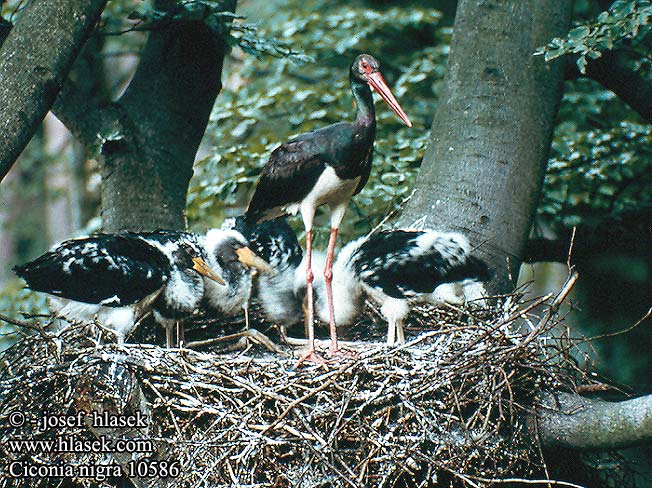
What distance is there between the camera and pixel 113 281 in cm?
599

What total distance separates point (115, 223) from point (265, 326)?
126cm

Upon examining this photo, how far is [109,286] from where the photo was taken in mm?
5984

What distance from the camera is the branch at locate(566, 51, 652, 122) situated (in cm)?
663

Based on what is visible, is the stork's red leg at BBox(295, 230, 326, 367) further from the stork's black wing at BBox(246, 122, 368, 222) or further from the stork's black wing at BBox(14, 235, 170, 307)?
the stork's black wing at BBox(14, 235, 170, 307)

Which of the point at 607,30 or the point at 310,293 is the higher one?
the point at 607,30

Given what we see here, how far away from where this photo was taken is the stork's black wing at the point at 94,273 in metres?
5.93

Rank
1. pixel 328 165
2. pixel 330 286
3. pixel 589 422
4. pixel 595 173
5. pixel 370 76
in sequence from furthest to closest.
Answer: pixel 595 173
pixel 330 286
pixel 370 76
pixel 328 165
pixel 589 422

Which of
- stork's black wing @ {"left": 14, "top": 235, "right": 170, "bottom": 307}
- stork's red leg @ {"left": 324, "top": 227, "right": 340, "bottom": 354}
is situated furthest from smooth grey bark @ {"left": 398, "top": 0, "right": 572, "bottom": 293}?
A: stork's black wing @ {"left": 14, "top": 235, "right": 170, "bottom": 307}

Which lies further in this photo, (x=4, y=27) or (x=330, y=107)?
(x=330, y=107)

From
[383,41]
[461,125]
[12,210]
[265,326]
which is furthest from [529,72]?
[12,210]

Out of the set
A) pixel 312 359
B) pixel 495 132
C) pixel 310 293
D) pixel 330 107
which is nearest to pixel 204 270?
pixel 310 293

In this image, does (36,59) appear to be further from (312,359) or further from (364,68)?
(312,359)

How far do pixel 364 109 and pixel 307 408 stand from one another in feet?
6.84

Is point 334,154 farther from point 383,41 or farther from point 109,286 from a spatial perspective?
point 383,41
